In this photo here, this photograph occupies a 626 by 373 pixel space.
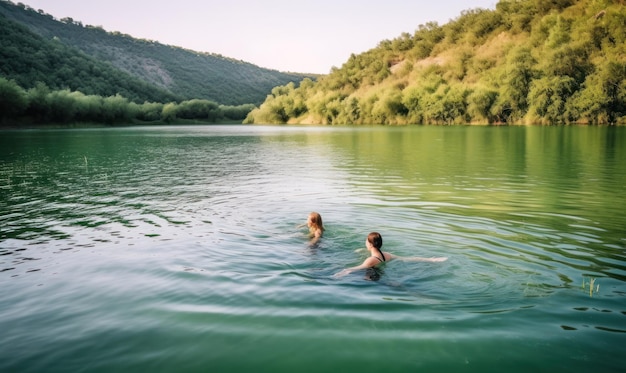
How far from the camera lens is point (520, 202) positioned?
16.2 meters

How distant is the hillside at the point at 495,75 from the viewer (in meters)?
80.6

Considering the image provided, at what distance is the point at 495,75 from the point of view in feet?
339

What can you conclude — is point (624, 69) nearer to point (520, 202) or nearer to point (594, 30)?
point (594, 30)

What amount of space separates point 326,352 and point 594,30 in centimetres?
10257

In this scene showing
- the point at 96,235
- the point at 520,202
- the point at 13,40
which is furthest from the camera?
the point at 13,40

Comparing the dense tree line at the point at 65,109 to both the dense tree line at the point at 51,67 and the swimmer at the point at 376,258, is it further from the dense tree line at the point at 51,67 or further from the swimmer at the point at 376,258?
the swimmer at the point at 376,258

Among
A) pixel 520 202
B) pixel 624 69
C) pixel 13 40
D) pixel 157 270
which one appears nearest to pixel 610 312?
pixel 157 270

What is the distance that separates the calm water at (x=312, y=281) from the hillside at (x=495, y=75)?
70996mm

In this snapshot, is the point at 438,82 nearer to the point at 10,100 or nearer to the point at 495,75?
the point at 495,75

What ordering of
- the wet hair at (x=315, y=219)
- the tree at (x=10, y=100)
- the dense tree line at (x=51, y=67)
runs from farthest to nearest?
the dense tree line at (x=51, y=67)
the tree at (x=10, y=100)
the wet hair at (x=315, y=219)

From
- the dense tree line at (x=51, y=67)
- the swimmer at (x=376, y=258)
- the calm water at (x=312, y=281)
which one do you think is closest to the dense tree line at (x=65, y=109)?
the dense tree line at (x=51, y=67)

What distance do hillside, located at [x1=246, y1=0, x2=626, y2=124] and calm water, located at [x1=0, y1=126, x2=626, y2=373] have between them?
7100 centimetres

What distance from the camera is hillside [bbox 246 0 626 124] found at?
80.6m

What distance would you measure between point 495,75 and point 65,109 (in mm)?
102265
